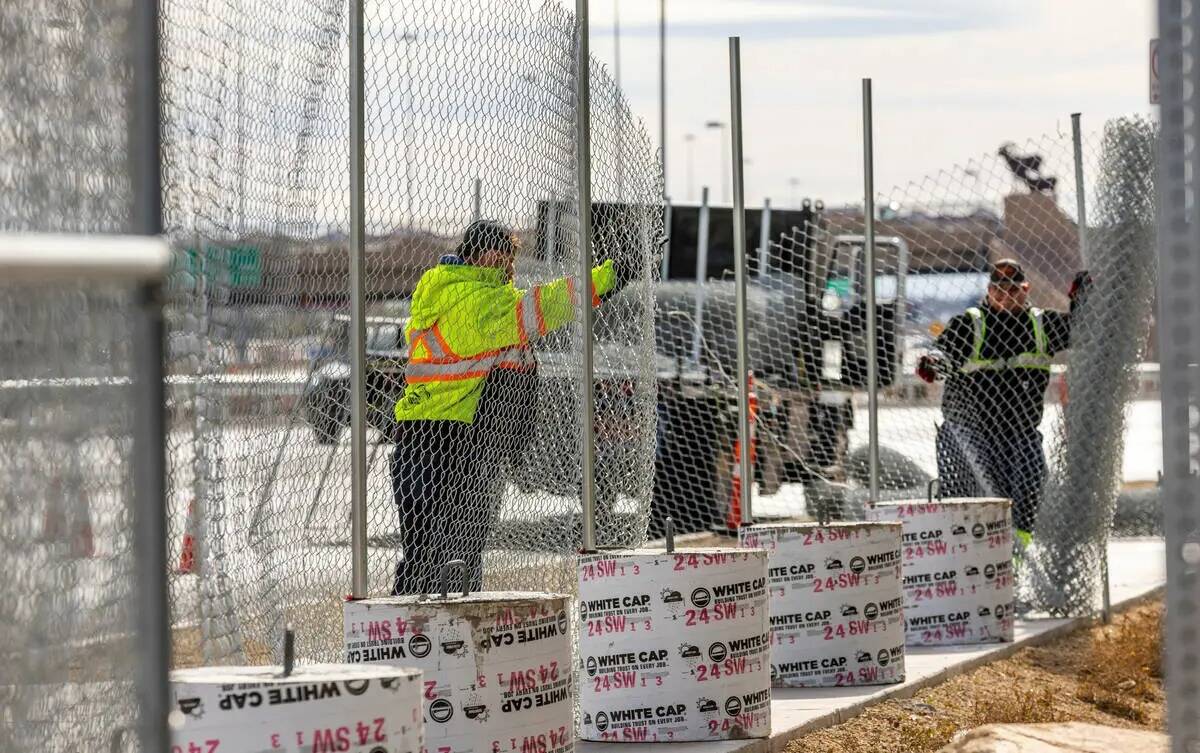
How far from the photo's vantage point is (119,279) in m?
2.36

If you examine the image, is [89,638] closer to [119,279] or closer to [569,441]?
[119,279]

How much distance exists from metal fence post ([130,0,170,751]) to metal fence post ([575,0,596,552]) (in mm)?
4336

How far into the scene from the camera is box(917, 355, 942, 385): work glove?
37.8ft

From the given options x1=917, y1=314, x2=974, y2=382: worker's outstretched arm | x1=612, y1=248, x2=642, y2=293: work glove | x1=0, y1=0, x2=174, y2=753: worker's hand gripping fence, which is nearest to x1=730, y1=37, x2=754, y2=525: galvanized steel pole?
x1=612, y1=248, x2=642, y2=293: work glove

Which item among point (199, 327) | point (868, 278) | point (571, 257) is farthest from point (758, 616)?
point (868, 278)

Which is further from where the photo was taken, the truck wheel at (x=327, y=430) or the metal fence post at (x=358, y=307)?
the truck wheel at (x=327, y=430)

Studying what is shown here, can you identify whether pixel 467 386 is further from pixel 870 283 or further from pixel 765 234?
pixel 765 234

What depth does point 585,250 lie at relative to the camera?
6.98 metres

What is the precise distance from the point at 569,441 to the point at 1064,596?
465cm

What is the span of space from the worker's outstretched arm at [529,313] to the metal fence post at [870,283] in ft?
10.4

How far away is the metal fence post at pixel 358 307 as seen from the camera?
537cm

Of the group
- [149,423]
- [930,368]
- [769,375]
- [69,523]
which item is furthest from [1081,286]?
[149,423]

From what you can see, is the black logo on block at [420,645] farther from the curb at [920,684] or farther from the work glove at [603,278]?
the work glove at [603,278]

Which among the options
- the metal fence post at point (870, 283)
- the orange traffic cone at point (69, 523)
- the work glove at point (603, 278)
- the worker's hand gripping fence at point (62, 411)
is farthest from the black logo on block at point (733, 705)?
the orange traffic cone at point (69, 523)
